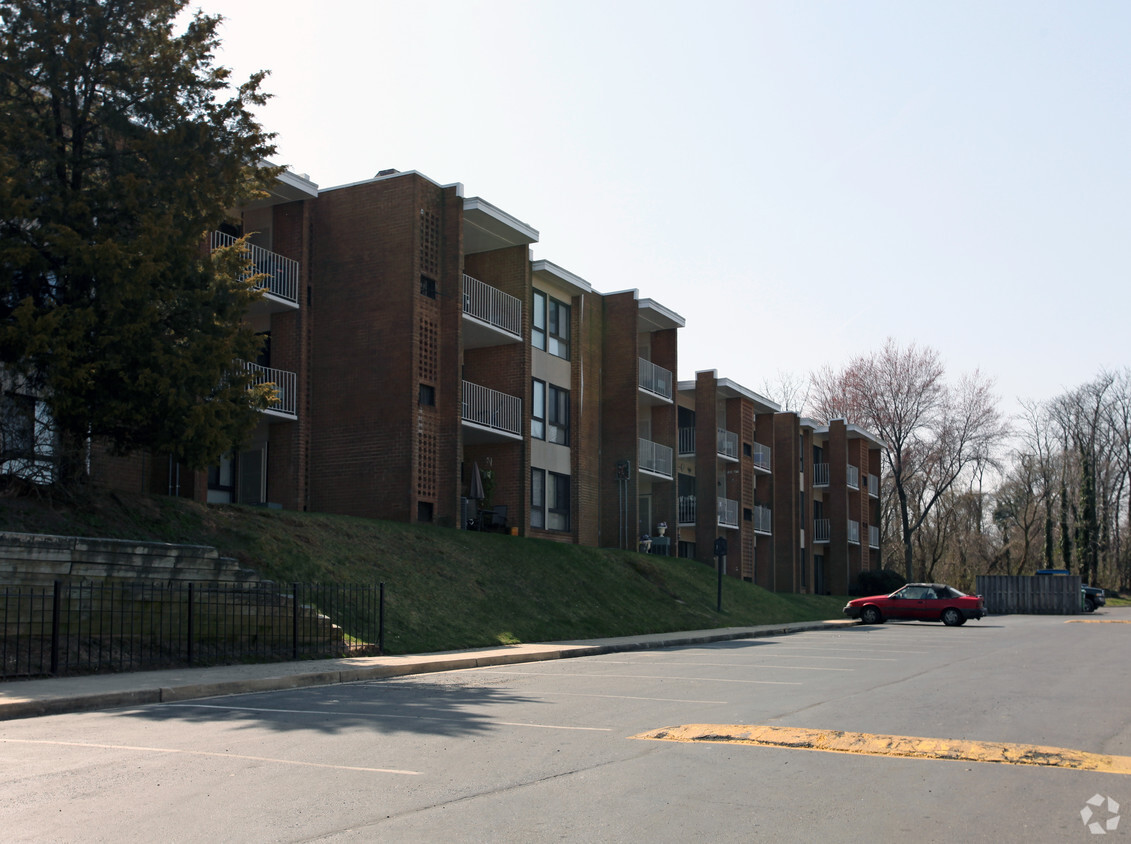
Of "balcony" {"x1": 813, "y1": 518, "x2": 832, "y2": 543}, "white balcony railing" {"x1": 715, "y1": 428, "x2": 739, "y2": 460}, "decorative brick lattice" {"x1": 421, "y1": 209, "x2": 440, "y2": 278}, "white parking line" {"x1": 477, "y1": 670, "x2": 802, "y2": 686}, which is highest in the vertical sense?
"decorative brick lattice" {"x1": 421, "y1": 209, "x2": 440, "y2": 278}

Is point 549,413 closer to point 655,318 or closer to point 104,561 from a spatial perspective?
point 655,318

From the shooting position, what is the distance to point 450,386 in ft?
93.4

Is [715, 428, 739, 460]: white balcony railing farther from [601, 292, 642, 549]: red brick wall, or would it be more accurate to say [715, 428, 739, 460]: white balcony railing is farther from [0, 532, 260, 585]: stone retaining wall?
[0, 532, 260, 585]: stone retaining wall

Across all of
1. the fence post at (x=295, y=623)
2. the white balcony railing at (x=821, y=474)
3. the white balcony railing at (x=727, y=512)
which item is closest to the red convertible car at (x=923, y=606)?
the white balcony railing at (x=727, y=512)

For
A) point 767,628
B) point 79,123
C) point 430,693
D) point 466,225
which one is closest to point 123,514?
point 79,123

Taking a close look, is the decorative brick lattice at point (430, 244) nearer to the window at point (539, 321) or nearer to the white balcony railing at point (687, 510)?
the window at point (539, 321)

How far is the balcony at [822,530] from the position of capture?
59438mm

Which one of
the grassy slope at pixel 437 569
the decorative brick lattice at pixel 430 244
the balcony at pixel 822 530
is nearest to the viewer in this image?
the grassy slope at pixel 437 569

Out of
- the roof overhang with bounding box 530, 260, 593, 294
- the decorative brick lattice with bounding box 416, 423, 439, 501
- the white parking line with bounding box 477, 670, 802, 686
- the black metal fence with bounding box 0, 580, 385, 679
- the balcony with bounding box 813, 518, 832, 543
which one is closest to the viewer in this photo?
the black metal fence with bounding box 0, 580, 385, 679

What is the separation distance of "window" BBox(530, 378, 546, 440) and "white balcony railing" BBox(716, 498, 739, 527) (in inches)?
484

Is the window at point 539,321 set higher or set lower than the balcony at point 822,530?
higher

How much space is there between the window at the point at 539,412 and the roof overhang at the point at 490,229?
464 centimetres

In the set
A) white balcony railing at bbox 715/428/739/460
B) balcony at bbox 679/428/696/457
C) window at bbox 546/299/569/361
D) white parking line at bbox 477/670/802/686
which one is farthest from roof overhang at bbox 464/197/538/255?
white balcony railing at bbox 715/428/739/460

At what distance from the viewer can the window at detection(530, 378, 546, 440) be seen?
34.5 metres
